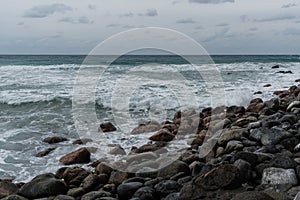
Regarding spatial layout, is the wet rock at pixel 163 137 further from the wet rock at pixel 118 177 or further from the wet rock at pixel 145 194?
the wet rock at pixel 145 194

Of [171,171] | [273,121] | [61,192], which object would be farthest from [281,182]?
[273,121]

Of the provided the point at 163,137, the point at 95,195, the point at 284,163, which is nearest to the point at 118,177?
the point at 95,195

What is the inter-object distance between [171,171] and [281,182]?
1517mm

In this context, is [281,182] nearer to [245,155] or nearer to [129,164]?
[245,155]

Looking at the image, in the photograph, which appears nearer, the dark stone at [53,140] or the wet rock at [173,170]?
the wet rock at [173,170]

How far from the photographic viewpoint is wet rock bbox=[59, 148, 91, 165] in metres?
6.17

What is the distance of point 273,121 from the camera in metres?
6.41

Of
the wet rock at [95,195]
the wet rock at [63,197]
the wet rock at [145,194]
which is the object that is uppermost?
the wet rock at [145,194]

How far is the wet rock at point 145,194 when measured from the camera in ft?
13.5

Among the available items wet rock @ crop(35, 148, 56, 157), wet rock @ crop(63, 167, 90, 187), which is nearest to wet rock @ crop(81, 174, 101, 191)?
wet rock @ crop(63, 167, 90, 187)

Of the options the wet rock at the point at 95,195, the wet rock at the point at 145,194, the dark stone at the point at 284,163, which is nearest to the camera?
the dark stone at the point at 284,163

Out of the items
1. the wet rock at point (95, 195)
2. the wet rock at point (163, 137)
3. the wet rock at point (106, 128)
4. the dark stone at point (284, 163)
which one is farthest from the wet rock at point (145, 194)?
the wet rock at point (106, 128)

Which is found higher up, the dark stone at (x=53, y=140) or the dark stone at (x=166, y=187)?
the dark stone at (x=166, y=187)

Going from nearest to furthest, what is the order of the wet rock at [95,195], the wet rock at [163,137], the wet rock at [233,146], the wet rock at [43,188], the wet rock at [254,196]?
the wet rock at [254,196], the wet rock at [95,195], the wet rock at [43,188], the wet rock at [233,146], the wet rock at [163,137]
